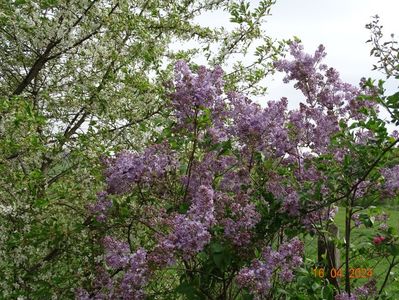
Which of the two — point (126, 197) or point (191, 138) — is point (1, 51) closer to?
point (126, 197)

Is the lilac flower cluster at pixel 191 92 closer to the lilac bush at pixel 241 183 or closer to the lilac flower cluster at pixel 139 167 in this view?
the lilac bush at pixel 241 183

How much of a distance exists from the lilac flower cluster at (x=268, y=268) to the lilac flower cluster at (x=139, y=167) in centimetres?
74

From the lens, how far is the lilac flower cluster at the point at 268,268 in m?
2.50

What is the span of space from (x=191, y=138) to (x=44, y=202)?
1185mm

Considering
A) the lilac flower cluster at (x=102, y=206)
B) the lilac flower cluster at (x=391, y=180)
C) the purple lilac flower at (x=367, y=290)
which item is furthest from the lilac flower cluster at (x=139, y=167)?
the purple lilac flower at (x=367, y=290)

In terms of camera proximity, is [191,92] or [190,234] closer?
[190,234]

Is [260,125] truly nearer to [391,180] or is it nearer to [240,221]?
[240,221]

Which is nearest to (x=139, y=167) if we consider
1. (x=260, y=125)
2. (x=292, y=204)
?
(x=260, y=125)

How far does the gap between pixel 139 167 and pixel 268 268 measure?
0.88 metres

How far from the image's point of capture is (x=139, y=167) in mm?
2803

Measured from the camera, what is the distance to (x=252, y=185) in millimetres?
3195

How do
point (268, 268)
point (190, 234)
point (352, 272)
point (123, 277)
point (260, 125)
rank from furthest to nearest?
point (352, 272) < point (260, 125) < point (123, 277) < point (268, 268) < point (190, 234)

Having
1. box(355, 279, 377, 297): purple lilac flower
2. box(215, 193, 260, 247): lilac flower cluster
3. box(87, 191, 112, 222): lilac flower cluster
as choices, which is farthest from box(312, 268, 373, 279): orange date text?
box(87, 191, 112, 222): lilac flower cluster

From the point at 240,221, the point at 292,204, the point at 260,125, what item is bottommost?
the point at 240,221
